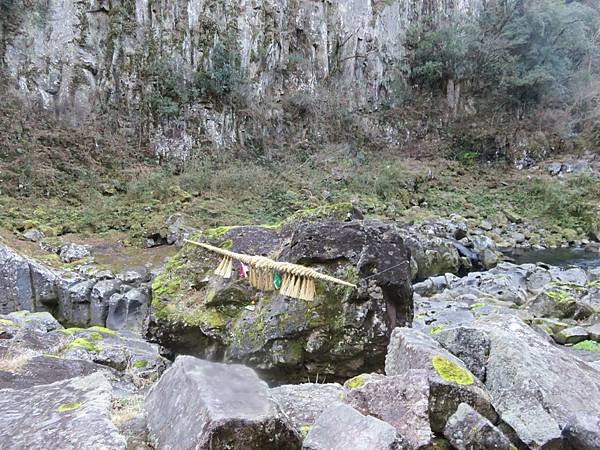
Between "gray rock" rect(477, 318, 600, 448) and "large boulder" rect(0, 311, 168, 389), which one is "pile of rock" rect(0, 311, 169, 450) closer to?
"large boulder" rect(0, 311, 168, 389)

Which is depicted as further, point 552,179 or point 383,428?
point 552,179

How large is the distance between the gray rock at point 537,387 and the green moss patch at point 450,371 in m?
0.22

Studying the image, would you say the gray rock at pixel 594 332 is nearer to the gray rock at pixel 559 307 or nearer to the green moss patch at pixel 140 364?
the gray rock at pixel 559 307

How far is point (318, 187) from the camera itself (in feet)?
64.5

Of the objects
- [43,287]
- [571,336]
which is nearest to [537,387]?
[571,336]

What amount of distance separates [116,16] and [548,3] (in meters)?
22.3

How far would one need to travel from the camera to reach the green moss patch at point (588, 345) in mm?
5258

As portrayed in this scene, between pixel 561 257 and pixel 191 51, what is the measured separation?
16622 millimetres

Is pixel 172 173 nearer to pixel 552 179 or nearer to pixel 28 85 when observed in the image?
pixel 28 85

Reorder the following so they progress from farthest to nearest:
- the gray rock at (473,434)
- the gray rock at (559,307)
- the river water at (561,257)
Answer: the river water at (561,257), the gray rock at (559,307), the gray rock at (473,434)

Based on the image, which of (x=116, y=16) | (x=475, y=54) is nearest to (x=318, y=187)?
(x=116, y=16)

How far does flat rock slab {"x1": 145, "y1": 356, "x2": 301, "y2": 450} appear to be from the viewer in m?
1.65

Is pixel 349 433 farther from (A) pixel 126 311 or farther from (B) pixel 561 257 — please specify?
(B) pixel 561 257

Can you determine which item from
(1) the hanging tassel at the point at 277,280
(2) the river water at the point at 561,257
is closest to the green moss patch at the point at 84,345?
(1) the hanging tassel at the point at 277,280
